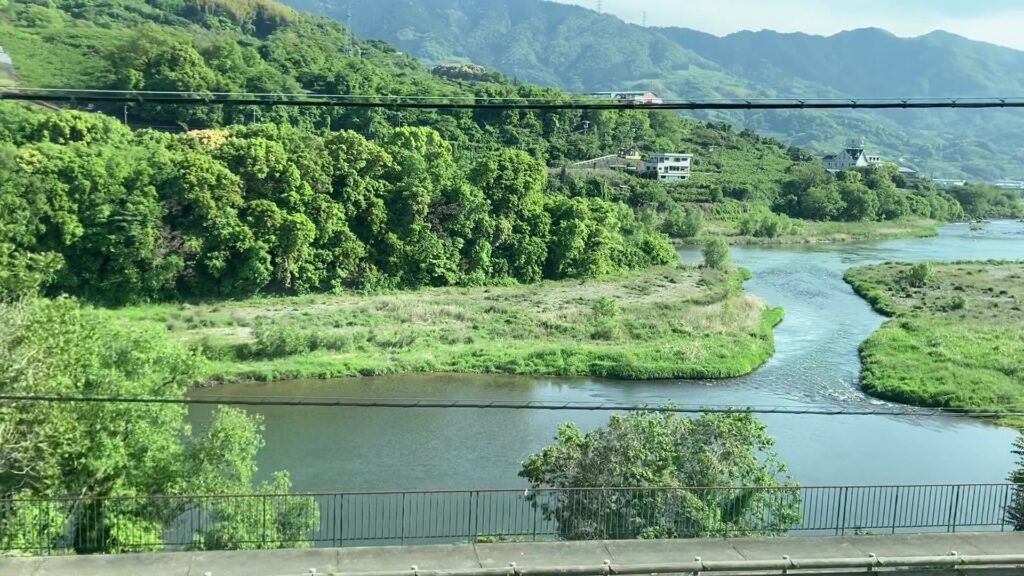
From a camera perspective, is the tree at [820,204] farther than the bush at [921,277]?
Yes

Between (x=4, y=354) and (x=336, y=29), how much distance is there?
87178mm

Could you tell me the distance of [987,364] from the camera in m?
21.3

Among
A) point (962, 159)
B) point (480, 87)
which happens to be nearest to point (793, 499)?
point (480, 87)

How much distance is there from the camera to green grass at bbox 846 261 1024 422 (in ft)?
63.6

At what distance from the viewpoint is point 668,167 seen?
195ft


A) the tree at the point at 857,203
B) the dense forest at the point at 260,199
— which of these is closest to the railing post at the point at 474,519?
the dense forest at the point at 260,199

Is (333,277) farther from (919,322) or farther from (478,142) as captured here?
(478,142)

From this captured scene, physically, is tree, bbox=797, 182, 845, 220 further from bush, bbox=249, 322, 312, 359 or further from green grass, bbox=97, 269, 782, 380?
bush, bbox=249, 322, 312, 359

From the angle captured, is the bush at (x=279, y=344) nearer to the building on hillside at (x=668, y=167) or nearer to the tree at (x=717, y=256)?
the tree at (x=717, y=256)

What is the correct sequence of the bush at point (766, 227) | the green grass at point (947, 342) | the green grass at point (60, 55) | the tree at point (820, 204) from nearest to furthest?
the green grass at point (947, 342)
the green grass at point (60, 55)
the bush at point (766, 227)
the tree at point (820, 204)

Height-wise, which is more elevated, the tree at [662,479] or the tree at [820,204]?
the tree at [662,479]

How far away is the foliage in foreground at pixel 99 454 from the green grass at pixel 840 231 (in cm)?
4212

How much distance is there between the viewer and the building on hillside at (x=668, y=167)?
192ft

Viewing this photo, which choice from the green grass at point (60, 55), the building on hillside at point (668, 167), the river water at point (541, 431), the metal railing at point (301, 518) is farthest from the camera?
the building on hillside at point (668, 167)
